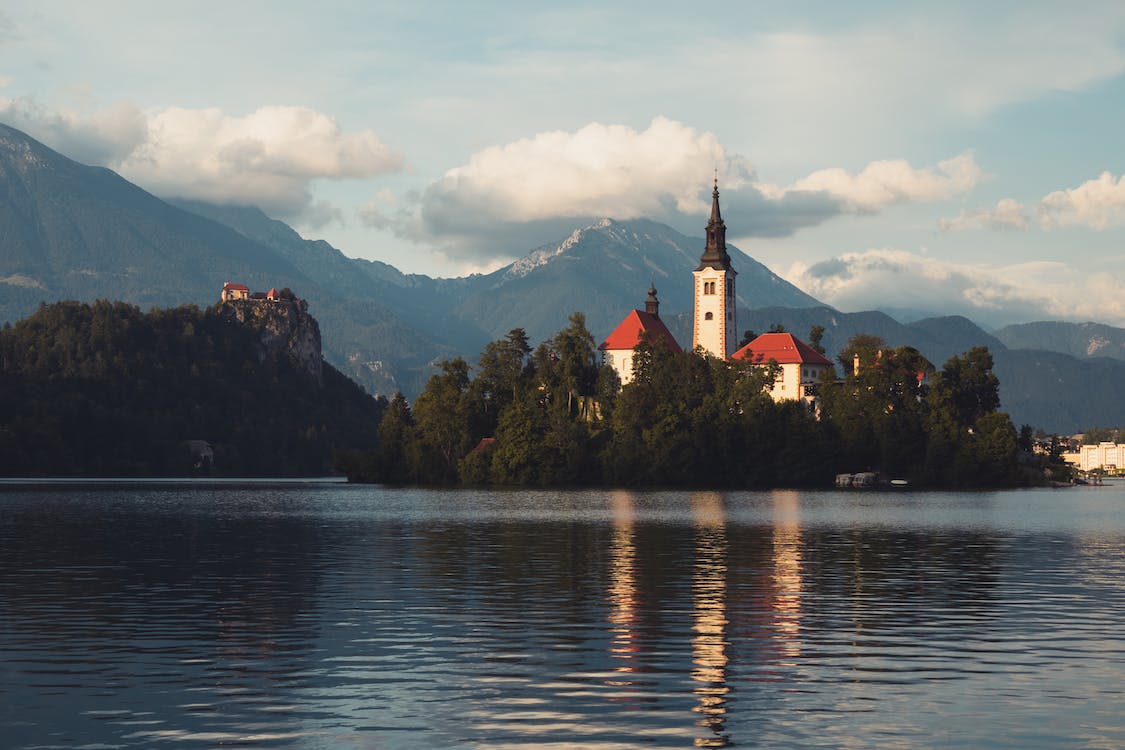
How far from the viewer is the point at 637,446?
186 meters

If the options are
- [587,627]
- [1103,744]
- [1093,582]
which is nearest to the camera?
[1103,744]

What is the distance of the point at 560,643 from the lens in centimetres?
3394

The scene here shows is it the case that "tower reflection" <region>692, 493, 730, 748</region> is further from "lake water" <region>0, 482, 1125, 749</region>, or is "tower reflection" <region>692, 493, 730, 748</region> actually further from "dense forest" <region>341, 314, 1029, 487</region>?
"dense forest" <region>341, 314, 1029, 487</region>

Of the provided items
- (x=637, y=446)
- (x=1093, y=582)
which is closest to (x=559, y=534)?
(x=1093, y=582)

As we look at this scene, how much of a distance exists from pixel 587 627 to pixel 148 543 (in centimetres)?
4115

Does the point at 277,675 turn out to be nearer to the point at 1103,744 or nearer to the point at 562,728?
the point at 562,728

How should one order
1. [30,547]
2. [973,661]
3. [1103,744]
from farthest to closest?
1. [30,547]
2. [973,661]
3. [1103,744]

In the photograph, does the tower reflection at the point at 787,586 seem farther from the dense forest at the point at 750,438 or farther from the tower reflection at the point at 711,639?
the dense forest at the point at 750,438

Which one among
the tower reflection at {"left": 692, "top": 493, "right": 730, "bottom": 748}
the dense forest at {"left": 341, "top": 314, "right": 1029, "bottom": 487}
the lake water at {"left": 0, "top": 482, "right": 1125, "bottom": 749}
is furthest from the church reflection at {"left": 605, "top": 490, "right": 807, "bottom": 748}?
the dense forest at {"left": 341, "top": 314, "right": 1029, "bottom": 487}

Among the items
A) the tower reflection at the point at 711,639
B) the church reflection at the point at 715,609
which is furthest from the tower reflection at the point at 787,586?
the tower reflection at the point at 711,639

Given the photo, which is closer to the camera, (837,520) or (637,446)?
(837,520)

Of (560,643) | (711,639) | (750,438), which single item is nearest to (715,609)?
(711,639)

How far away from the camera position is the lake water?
24047mm

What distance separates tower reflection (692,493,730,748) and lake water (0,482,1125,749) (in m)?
0.11
